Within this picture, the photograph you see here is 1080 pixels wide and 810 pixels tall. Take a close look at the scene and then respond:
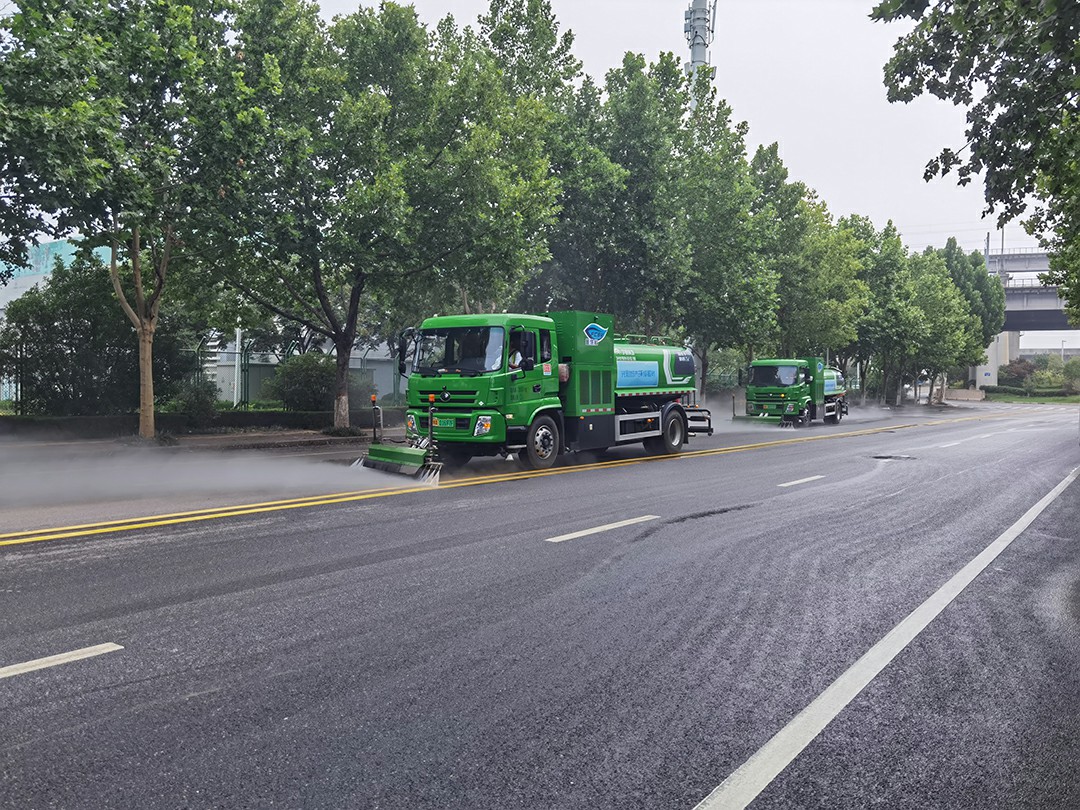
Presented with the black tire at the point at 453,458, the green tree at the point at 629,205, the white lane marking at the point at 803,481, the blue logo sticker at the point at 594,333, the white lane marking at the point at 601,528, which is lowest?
the white lane marking at the point at 803,481

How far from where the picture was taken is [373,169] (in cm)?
2217

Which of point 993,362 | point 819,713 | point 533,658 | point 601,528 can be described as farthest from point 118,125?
point 993,362

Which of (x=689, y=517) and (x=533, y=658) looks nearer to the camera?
(x=533, y=658)

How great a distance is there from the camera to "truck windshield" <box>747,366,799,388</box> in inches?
1320

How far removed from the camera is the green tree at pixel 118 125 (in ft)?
41.9

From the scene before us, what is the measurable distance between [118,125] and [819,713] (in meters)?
15.1

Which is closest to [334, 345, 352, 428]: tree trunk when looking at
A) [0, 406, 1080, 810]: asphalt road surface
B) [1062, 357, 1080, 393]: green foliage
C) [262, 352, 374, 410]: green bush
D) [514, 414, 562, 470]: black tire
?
[262, 352, 374, 410]: green bush

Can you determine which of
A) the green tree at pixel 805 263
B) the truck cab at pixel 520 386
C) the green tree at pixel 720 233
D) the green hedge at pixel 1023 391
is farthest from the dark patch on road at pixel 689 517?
the green hedge at pixel 1023 391

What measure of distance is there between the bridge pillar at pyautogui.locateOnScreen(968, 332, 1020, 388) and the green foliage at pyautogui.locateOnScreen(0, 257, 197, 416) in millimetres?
95898

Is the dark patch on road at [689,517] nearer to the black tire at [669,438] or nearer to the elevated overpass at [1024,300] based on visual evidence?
the black tire at [669,438]

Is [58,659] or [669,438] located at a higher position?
[669,438]

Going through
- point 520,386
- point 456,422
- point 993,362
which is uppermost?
point 993,362

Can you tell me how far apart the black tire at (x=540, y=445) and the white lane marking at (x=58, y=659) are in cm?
1028

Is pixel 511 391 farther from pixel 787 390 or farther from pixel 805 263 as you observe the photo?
pixel 805 263
